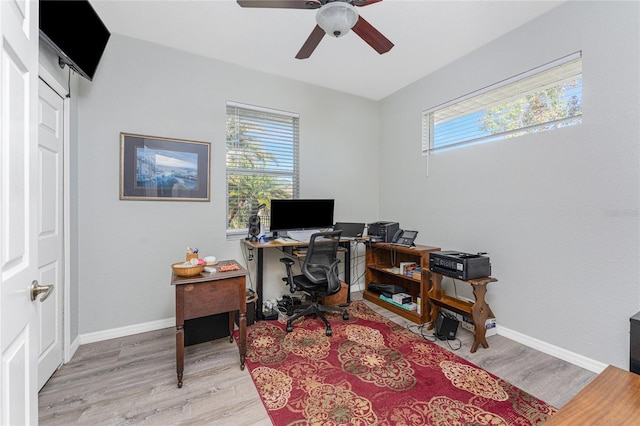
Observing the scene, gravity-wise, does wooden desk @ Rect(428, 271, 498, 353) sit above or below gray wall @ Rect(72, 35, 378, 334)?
below

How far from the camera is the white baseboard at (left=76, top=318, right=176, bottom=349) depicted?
8.10 ft

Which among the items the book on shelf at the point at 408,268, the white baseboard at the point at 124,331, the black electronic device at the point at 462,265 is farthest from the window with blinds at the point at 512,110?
the white baseboard at the point at 124,331

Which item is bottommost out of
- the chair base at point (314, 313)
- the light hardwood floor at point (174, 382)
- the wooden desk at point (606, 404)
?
the light hardwood floor at point (174, 382)

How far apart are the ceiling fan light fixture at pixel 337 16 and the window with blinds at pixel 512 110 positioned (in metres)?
1.91

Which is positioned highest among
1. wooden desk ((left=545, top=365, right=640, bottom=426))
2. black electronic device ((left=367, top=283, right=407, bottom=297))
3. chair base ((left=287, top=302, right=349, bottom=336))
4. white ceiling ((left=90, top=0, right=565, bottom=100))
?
white ceiling ((left=90, top=0, right=565, bottom=100))

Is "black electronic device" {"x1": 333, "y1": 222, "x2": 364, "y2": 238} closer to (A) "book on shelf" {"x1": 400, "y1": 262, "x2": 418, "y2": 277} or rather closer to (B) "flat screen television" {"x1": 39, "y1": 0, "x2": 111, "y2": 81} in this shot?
(A) "book on shelf" {"x1": 400, "y1": 262, "x2": 418, "y2": 277}

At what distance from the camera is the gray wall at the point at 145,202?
8.18 feet

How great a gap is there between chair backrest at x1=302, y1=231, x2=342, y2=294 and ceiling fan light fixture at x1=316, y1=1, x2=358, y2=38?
5.58 ft

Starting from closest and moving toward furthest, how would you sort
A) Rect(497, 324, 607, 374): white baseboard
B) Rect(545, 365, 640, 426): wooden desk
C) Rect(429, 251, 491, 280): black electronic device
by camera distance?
Rect(545, 365, 640, 426): wooden desk < Rect(497, 324, 607, 374): white baseboard < Rect(429, 251, 491, 280): black electronic device

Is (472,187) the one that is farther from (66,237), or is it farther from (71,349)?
(71,349)

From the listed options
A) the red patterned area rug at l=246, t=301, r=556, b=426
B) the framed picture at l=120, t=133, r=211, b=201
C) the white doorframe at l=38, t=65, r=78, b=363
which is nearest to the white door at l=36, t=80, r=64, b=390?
the white doorframe at l=38, t=65, r=78, b=363

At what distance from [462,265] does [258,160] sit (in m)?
2.52

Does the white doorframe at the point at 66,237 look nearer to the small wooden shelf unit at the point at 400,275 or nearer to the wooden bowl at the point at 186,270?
the wooden bowl at the point at 186,270

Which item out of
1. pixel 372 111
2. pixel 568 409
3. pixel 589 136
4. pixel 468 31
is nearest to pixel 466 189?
pixel 589 136
